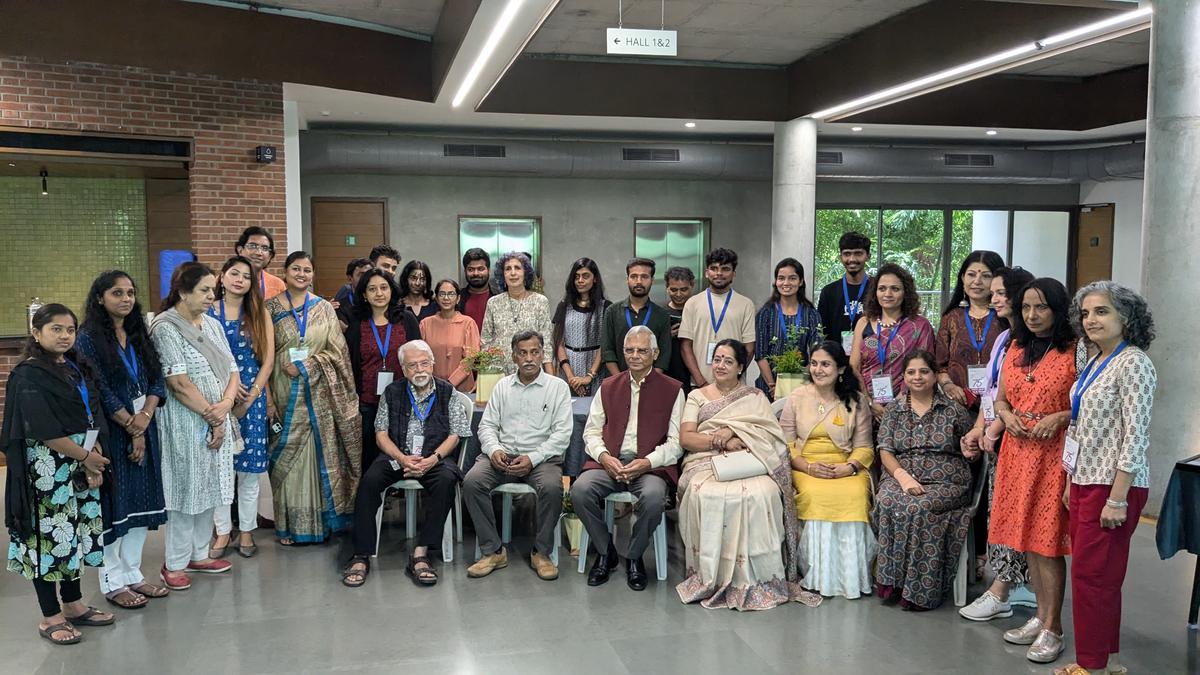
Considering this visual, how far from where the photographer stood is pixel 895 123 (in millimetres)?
9250

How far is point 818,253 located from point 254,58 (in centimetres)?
765

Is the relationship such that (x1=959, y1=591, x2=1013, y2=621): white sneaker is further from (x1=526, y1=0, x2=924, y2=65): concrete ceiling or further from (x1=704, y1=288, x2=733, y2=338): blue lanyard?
(x1=526, y1=0, x2=924, y2=65): concrete ceiling

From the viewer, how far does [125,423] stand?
3797 millimetres

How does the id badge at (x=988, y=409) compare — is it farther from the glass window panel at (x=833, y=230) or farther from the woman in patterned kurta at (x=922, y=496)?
the glass window panel at (x=833, y=230)

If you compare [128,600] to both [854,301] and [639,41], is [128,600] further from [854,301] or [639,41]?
[854,301]

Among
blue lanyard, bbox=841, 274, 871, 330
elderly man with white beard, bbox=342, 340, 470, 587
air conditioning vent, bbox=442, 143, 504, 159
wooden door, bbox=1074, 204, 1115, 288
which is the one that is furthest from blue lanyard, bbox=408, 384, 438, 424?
wooden door, bbox=1074, 204, 1115, 288

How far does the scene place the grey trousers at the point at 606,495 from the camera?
423cm

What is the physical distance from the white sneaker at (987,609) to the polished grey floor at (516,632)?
0.05 meters

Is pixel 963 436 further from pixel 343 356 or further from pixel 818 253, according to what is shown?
pixel 818 253

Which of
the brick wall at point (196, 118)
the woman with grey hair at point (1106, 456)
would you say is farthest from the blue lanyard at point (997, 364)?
the brick wall at point (196, 118)

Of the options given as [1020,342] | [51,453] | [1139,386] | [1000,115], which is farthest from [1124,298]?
[1000,115]

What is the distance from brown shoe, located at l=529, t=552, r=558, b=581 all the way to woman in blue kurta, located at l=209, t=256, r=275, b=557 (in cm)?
155

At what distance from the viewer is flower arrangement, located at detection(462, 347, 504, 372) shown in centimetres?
500

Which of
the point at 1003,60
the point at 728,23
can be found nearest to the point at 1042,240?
the point at 1003,60
